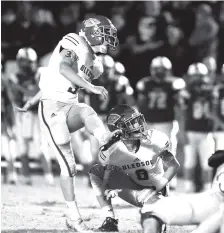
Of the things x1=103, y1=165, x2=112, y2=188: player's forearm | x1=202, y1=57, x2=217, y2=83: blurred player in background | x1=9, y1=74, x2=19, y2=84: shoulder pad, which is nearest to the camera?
x1=103, y1=165, x2=112, y2=188: player's forearm

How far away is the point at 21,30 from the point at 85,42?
5.19 metres

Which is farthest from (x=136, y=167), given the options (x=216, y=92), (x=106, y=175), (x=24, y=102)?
(x=24, y=102)

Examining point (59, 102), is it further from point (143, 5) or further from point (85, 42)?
point (143, 5)

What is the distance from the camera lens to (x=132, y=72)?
10.6 metres

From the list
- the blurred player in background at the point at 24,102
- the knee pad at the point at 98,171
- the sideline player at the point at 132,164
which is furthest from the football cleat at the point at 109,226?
the blurred player in background at the point at 24,102

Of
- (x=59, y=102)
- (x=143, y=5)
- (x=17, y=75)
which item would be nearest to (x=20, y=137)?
(x=17, y=75)

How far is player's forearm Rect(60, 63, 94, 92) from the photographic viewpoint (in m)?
5.69

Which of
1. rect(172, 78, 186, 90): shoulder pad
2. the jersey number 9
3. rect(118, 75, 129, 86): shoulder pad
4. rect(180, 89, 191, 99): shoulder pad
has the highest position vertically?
rect(118, 75, 129, 86): shoulder pad

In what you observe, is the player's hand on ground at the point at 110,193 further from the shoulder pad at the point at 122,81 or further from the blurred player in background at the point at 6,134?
the blurred player in background at the point at 6,134

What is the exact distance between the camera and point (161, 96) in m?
9.02

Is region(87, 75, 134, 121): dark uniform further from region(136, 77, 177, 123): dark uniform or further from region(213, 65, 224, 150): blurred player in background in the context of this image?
region(213, 65, 224, 150): blurred player in background

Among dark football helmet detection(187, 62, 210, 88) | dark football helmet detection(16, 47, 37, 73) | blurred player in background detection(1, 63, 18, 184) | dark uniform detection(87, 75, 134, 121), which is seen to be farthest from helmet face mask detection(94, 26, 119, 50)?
blurred player in background detection(1, 63, 18, 184)

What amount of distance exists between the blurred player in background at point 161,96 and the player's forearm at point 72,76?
129 inches

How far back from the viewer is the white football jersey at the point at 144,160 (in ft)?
18.7
